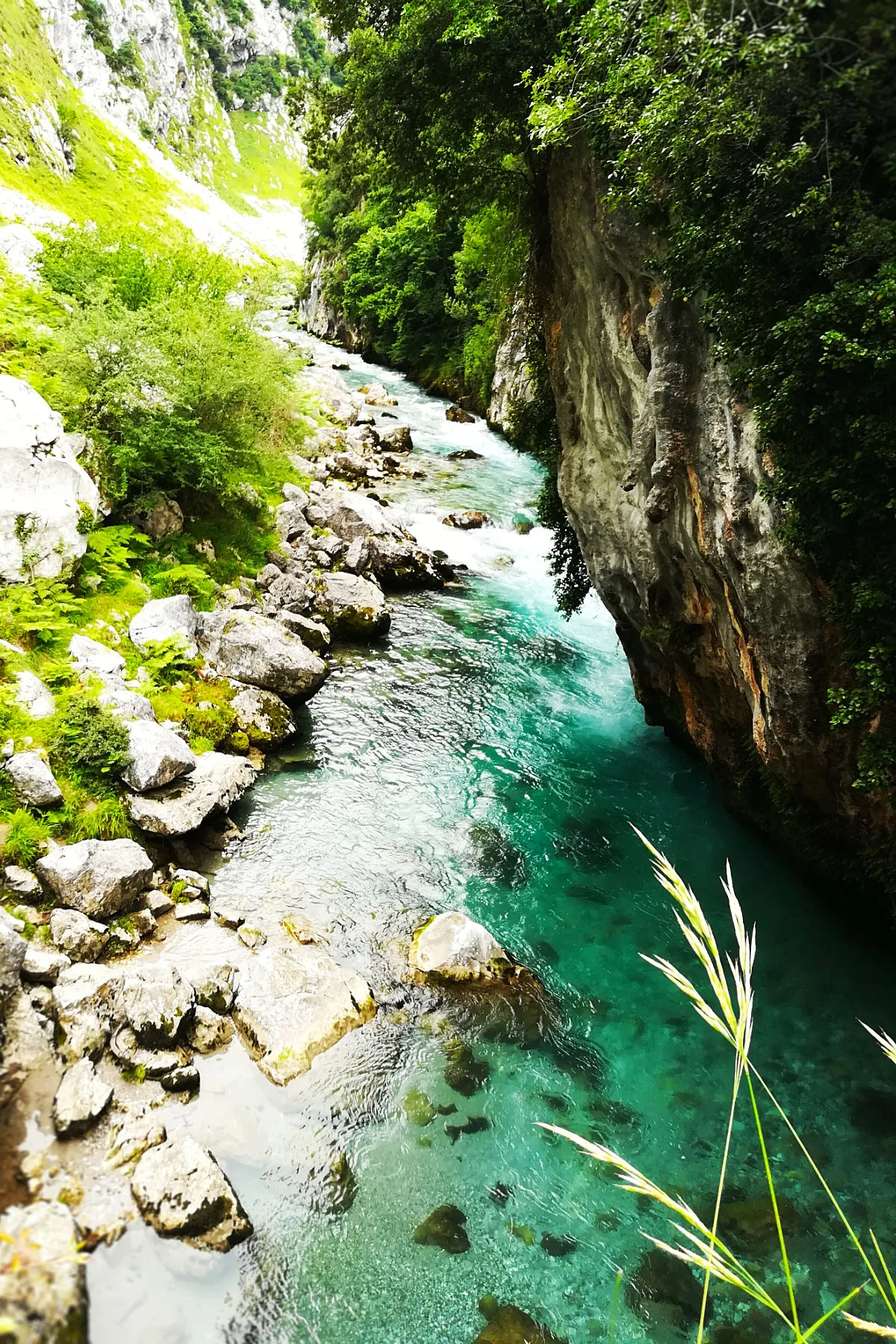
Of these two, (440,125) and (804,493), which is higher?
(440,125)

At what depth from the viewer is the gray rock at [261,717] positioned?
1350 centimetres

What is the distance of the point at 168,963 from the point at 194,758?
12.1ft

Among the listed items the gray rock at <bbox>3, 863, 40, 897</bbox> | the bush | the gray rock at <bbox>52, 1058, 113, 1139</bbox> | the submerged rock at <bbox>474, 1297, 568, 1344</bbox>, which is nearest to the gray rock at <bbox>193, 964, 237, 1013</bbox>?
the gray rock at <bbox>52, 1058, 113, 1139</bbox>

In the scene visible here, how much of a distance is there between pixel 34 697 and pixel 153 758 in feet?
6.57

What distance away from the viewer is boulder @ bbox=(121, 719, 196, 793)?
10555mm

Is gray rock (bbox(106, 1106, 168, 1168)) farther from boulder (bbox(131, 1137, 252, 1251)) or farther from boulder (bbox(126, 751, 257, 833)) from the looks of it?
boulder (bbox(126, 751, 257, 833))

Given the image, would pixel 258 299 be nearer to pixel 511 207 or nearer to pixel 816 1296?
pixel 511 207

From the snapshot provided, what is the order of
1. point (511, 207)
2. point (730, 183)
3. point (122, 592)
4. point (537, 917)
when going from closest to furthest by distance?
point (730, 183)
point (537, 917)
point (122, 592)
point (511, 207)

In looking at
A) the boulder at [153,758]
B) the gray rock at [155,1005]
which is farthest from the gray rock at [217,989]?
the boulder at [153,758]

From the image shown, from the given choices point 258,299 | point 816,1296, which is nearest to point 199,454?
point 258,299

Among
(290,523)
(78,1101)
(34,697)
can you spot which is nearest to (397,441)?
(290,523)

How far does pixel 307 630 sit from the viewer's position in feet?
55.6

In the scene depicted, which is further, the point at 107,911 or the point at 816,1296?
the point at 107,911

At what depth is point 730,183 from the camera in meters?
7.18
